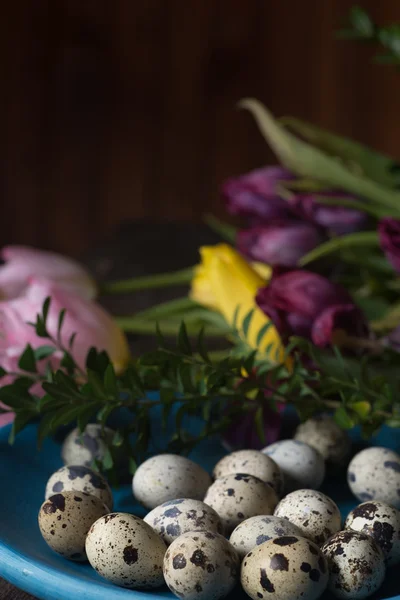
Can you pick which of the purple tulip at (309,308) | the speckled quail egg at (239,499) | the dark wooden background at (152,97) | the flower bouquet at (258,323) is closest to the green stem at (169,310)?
the flower bouquet at (258,323)

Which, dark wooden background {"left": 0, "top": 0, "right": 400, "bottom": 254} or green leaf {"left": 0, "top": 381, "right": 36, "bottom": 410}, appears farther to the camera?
dark wooden background {"left": 0, "top": 0, "right": 400, "bottom": 254}

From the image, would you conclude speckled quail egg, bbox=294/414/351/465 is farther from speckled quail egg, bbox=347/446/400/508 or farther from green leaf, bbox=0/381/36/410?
green leaf, bbox=0/381/36/410

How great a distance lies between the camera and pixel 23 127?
1898 mm

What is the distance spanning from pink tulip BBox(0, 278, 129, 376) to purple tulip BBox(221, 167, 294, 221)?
0.14 meters

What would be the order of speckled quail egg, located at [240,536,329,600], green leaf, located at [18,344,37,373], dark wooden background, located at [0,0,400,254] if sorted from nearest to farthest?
speckled quail egg, located at [240,536,329,600], green leaf, located at [18,344,37,373], dark wooden background, located at [0,0,400,254]

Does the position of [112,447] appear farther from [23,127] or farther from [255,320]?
[23,127]

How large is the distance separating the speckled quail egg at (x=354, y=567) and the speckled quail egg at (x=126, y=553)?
6 cm

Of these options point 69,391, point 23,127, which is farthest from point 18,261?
point 23,127

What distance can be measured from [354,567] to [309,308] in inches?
7.1

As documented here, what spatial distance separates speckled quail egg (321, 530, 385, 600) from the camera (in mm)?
265

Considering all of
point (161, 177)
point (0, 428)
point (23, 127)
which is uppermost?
point (0, 428)

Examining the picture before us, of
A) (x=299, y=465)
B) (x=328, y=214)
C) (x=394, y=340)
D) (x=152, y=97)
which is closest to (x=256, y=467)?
(x=299, y=465)

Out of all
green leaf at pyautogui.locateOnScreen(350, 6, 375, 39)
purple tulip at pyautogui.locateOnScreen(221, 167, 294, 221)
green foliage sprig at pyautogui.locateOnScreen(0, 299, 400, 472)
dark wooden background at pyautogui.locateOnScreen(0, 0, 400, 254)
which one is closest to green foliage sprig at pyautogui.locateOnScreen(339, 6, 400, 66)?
green leaf at pyautogui.locateOnScreen(350, 6, 375, 39)

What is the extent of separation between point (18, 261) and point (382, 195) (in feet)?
0.81
